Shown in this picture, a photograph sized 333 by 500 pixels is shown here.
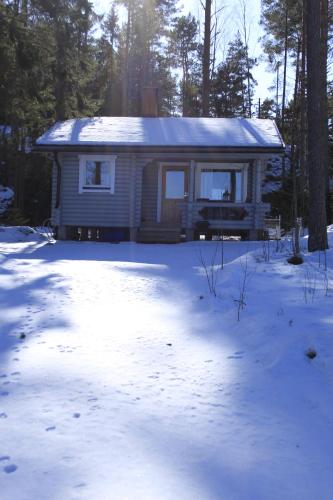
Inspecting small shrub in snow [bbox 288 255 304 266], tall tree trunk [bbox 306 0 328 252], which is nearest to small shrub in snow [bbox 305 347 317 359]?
small shrub in snow [bbox 288 255 304 266]

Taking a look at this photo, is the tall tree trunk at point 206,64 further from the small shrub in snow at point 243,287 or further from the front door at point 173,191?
the small shrub in snow at point 243,287

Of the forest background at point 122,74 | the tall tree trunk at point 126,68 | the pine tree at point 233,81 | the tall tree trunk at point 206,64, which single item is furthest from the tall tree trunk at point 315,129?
the pine tree at point 233,81

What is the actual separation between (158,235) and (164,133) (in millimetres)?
3311

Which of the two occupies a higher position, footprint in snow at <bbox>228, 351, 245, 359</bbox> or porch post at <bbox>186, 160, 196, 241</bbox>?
porch post at <bbox>186, 160, 196, 241</bbox>

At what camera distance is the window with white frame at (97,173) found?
14195 mm

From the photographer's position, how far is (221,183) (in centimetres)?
1525

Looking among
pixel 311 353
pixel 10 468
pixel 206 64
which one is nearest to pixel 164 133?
pixel 206 64

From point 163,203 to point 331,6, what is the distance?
500 inches

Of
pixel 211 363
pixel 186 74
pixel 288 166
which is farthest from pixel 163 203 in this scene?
pixel 186 74

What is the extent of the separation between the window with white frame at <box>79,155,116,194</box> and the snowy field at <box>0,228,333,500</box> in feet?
28.4

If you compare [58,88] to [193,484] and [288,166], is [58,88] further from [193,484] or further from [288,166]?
[288,166]

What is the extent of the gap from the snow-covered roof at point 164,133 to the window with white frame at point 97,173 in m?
0.60

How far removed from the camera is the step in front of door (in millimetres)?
13789

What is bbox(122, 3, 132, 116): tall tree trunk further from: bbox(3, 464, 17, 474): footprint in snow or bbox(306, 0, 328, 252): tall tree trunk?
bbox(3, 464, 17, 474): footprint in snow
